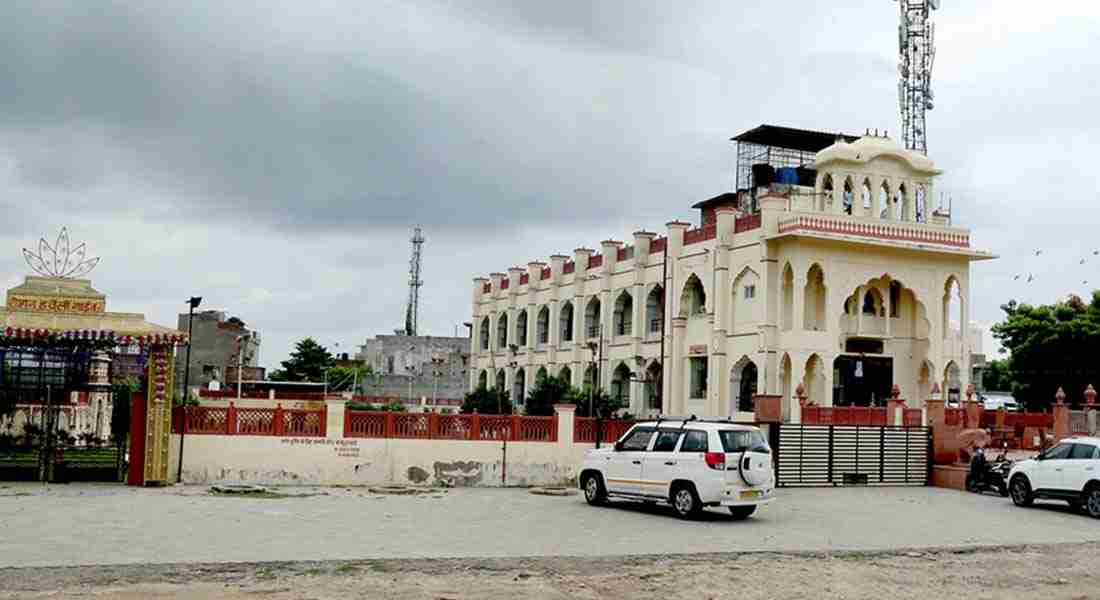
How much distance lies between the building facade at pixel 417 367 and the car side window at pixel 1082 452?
5823 centimetres

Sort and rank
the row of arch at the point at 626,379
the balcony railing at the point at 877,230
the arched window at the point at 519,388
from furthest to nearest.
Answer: the arched window at the point at 519,388 < the row of arch at the point at 626,379 < the balcony railing at the point at 877,230

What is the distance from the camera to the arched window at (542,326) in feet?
192

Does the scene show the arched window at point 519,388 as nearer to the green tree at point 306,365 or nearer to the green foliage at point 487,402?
the green foliage at point 487,402

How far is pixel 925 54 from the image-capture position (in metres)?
53.0

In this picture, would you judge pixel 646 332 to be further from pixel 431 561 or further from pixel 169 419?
pixel 431 561

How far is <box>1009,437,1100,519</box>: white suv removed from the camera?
21578 millimetres

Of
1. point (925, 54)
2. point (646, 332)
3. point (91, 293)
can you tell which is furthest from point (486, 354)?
point (91, 293)

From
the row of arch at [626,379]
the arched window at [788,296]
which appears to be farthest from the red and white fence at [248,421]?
the row of arch at [626,379]

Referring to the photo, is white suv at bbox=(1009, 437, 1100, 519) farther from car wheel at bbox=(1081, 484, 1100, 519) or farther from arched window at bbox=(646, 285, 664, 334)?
arched window at bbox=(646, 285, 664, 334)

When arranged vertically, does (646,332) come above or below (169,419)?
above

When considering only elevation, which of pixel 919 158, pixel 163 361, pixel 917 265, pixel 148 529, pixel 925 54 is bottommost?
pixel 148 529

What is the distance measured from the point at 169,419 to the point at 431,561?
11.3 m

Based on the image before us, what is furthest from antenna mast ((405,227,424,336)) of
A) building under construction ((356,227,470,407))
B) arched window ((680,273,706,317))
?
arched window ((680,273,706,317))

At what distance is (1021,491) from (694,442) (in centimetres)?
858
